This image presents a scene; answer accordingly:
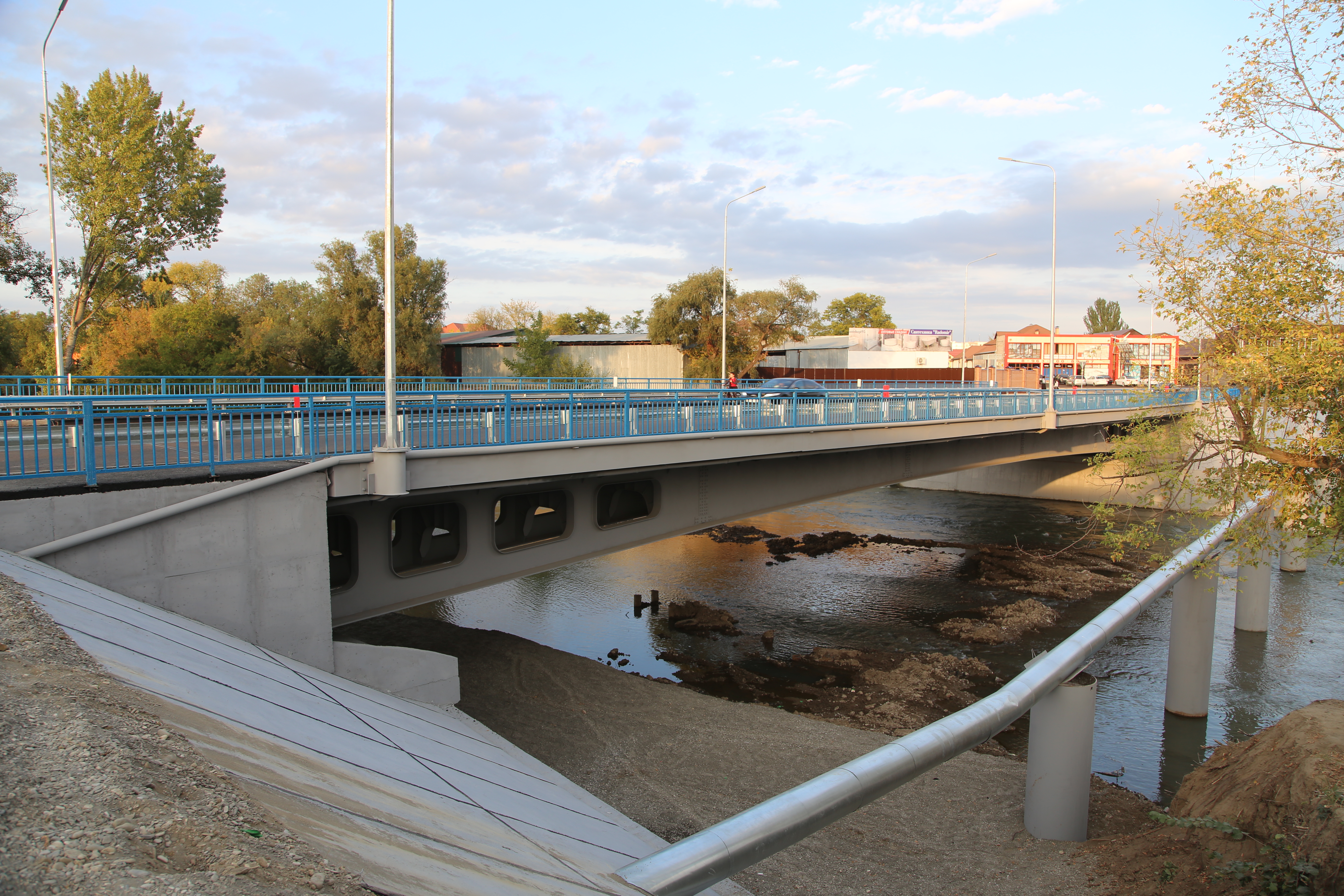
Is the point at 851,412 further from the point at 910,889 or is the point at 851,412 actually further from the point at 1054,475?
the point at 1054,475

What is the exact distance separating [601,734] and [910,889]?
6.37m

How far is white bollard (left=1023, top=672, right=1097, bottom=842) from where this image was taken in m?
8.20

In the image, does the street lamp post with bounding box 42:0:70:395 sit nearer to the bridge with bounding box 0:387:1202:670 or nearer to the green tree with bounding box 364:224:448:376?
the bridge with bounding box 0:387:1202:670

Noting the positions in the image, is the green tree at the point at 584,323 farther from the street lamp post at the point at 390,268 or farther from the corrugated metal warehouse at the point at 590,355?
the street lamp post at the point at 390,268

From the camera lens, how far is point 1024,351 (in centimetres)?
5859

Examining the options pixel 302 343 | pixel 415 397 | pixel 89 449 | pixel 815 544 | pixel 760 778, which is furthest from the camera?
pixel 302 343

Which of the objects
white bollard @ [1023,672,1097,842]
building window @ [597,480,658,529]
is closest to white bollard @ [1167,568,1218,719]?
white bollard @ [1023,672,1097,842]

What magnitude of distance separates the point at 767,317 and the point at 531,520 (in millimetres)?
38530

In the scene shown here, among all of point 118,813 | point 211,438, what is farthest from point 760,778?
point 118,813

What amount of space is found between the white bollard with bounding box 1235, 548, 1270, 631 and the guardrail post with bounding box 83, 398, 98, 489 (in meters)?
23.1

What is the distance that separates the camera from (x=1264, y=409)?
32.6ft

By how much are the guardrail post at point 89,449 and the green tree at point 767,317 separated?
43.6m

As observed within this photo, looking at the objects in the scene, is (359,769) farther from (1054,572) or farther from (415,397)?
(1054,572)

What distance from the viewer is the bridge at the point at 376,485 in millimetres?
8734
